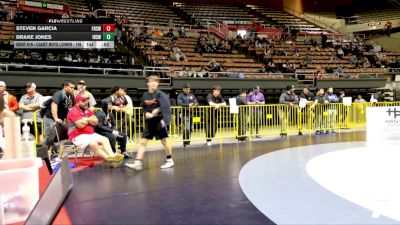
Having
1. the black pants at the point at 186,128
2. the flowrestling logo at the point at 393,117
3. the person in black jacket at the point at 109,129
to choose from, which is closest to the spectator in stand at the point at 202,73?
the black pants at the point at 186,128

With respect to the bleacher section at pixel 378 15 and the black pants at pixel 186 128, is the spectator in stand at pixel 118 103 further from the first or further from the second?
the bleacher section at pixel 378 15

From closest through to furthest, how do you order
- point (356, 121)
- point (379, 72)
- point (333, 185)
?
point (333, 185), point (356, 121), point (379, 72)

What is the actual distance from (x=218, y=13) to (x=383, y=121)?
1862 centimetres

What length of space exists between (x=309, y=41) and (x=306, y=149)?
19.5m

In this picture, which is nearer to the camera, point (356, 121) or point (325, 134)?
point (325, 134)

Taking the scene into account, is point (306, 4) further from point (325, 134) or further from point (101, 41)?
point (101, 41)

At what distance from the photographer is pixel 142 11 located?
86.1 feet

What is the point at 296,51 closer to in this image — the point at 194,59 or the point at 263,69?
the point at 263,69

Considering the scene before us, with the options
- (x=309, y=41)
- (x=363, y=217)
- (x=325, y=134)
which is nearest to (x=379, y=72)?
(x=309, y=41)

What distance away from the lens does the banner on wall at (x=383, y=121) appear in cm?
1278

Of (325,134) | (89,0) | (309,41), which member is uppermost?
(89,0)

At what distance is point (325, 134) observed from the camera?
12578 millimetres

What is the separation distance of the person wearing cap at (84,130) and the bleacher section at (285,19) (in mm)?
25203
